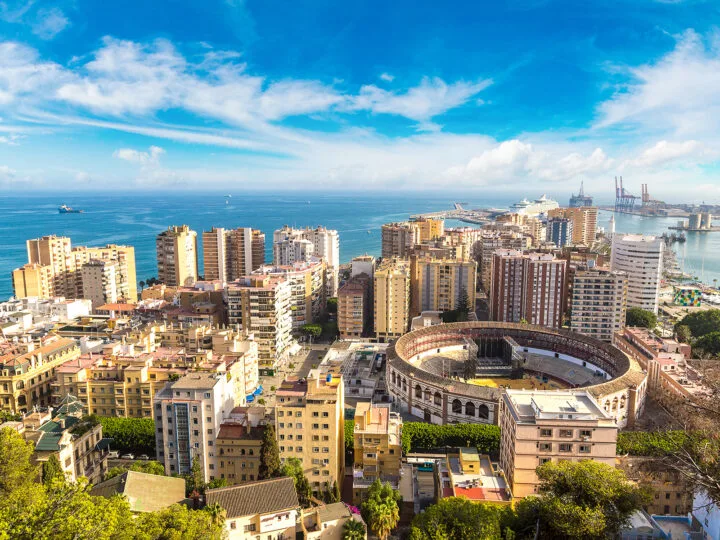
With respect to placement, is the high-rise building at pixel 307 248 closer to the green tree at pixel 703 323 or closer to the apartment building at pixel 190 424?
the green tree at pixel 703 323

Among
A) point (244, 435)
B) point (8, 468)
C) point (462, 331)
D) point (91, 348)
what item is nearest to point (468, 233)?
point (462, 331)

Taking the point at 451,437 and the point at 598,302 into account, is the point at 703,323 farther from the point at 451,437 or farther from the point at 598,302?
the point at 451,437

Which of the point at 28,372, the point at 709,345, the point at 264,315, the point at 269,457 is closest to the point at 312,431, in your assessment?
the point at 269,457

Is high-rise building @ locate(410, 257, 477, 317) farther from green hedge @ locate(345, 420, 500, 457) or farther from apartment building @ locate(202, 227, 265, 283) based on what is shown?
green hedge @ locate(345, 420, 500, 457)

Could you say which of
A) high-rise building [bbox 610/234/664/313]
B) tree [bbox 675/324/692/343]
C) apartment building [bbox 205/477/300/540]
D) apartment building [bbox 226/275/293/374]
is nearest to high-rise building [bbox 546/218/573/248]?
high-rise building [bbox 610/234/664/313]

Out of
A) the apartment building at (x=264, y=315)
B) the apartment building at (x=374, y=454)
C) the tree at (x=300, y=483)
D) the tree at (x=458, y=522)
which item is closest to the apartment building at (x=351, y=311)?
the apartment building at (x=264, y=315)

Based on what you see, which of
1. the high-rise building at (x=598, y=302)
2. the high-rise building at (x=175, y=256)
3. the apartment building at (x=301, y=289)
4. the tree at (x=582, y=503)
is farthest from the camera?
the high-rise building at (x=175, y=256)
